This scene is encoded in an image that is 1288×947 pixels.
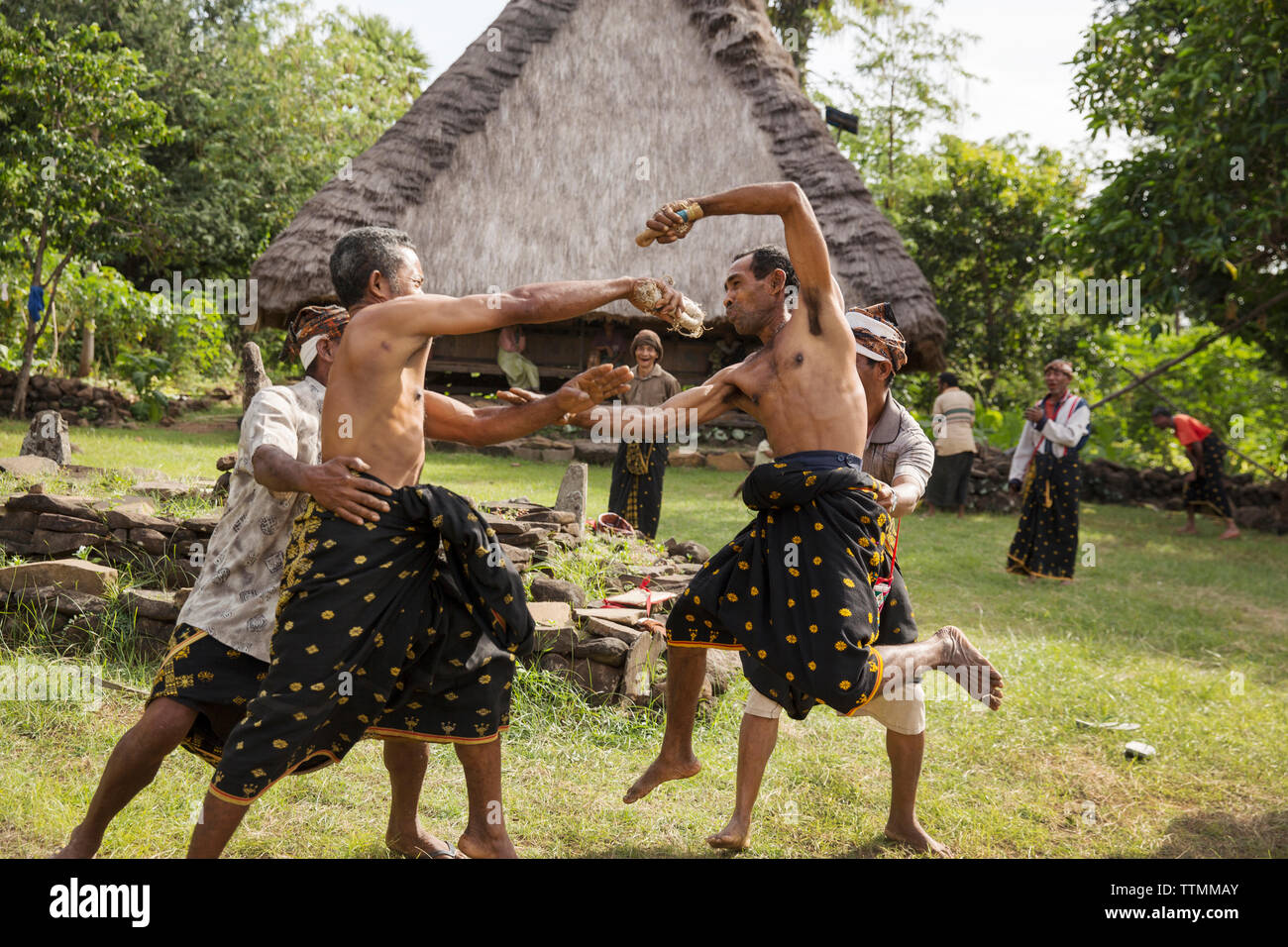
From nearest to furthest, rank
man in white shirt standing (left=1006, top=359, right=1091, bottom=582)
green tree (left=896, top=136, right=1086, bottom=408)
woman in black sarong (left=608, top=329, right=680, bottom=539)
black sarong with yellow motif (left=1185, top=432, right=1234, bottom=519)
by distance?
woman in black sarong (left=608, top=329, right=680, bottom=539) < man in white shirt standing (left=1006, top=359, right=1091, bottom=582) < black sarong with yellow motif (left=1185, top=432, right=1234, bottom=519) < green tree (left=896, top=136, right=1086, bottom=408)

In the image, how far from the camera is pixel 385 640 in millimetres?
2664

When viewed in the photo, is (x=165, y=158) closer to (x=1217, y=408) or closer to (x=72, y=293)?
(x=72, y=293)

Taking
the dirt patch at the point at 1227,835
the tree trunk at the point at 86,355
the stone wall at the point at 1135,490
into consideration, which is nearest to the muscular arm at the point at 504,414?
the dirt patch at the point at 1227,835

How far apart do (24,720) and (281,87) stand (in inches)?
806

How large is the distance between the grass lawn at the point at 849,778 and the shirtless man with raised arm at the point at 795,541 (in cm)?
46

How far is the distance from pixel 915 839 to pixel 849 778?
55cm

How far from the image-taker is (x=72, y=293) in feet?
49.0

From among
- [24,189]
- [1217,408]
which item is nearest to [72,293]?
[24,189]

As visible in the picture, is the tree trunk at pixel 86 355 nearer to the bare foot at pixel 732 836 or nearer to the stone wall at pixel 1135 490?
the stone wall at pixel 1135 490

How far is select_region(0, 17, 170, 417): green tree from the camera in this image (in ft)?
36.8

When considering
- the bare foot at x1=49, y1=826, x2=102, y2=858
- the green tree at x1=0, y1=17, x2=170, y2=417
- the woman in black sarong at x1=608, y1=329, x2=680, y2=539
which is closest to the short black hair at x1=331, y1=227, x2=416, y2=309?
the bare foot at x1=49, y1=826, x2=102, y2=858

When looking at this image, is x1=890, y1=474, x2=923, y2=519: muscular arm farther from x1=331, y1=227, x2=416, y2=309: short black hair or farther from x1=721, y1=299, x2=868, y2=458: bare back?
x1=331, y1=227, x2=416, y2=309: short black hair

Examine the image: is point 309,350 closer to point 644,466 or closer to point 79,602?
point 79,602

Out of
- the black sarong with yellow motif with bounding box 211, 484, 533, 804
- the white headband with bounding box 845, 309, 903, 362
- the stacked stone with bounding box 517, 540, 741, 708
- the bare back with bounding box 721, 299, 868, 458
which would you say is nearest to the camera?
the black sarong with yellow motif with bounding box 211, 484, 533, 804
